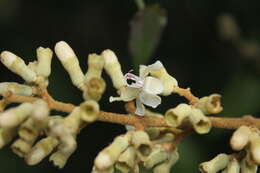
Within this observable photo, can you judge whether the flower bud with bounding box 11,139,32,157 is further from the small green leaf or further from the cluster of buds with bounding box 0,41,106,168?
the small green leaf

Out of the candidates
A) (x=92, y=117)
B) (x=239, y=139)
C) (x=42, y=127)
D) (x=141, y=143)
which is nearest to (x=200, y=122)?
(x=239, y=139)

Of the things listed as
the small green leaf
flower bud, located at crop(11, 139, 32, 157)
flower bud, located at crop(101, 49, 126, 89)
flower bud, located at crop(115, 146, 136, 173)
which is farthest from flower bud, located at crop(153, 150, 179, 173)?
the small green leaf

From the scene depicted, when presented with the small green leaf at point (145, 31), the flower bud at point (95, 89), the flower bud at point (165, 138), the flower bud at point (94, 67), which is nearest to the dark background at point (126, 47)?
the small green leaf at point (145, 31)

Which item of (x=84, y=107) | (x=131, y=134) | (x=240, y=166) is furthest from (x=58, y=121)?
(x=240, y=166)

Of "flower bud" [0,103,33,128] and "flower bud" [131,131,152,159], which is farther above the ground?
"flower bud" [0,103,33,128]

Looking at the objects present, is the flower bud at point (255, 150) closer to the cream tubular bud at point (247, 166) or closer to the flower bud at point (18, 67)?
the cream tubular bud at point (247, 166)

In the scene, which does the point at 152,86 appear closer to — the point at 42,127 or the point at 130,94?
the point at 130,94
